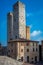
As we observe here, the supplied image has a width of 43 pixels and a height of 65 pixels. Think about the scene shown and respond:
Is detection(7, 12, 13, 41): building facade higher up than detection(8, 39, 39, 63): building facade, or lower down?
higher up

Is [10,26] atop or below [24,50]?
atop

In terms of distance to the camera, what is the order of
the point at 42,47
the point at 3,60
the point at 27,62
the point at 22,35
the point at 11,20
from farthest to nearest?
the point at 11,20 < the point at 22,35 < the point at 42,47 < the point at 27,62 < the point at 3,60

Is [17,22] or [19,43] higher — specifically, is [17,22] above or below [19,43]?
above

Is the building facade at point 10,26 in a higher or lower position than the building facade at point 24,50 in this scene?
higher

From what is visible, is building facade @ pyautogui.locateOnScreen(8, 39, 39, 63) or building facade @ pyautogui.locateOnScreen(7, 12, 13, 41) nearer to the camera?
building facade @ pyautogui.locateOnScreen(8, 39, 39, 63)

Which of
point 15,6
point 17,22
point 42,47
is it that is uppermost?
point 15,6

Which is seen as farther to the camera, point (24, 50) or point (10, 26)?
point (10, 26)

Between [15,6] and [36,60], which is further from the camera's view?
[15,6]

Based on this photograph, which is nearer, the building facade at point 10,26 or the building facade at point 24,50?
the building facade at point 24,50

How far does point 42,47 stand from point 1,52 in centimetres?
1897

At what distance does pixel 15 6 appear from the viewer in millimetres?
77000

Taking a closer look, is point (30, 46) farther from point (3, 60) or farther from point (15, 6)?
point (3, 60)

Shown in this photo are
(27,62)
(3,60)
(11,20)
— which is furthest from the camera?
(11,20)

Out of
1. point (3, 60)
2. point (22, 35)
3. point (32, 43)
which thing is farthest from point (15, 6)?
point (3, 60)
